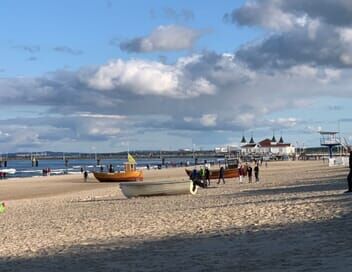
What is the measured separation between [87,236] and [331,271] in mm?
7865

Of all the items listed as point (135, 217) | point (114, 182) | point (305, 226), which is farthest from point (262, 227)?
point (114, 182)

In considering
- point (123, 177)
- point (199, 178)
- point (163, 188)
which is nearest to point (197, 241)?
point (163, 188)

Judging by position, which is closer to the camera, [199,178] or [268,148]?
[199,178]

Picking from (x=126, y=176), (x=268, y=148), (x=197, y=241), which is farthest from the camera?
(x=268, y=148)

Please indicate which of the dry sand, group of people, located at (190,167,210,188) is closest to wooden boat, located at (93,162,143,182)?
group of people, located at (190,167,210,188)

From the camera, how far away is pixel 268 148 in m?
191

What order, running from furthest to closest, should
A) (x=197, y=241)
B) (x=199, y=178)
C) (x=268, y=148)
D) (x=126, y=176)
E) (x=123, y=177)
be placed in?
(x=268, y=148) → (x=123, y=177) → (x=126, y=176) → (x=199, y=178) → (x=197, y=241)

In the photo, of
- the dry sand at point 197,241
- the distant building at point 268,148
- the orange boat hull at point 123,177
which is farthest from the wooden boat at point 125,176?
the distant building at point 268,148

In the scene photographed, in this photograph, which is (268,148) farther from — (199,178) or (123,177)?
(199,178)

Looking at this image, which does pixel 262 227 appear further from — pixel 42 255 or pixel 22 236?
pixel 22 236

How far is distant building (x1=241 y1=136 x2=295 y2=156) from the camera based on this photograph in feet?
603

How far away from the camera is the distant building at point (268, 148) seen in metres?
184

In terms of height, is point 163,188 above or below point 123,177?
below

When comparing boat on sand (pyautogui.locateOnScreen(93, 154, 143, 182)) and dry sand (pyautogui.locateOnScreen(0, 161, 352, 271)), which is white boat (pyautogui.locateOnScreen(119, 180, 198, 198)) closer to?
dry sand (pyautogui.locateOnScreen(0, 161, 352, 271))
